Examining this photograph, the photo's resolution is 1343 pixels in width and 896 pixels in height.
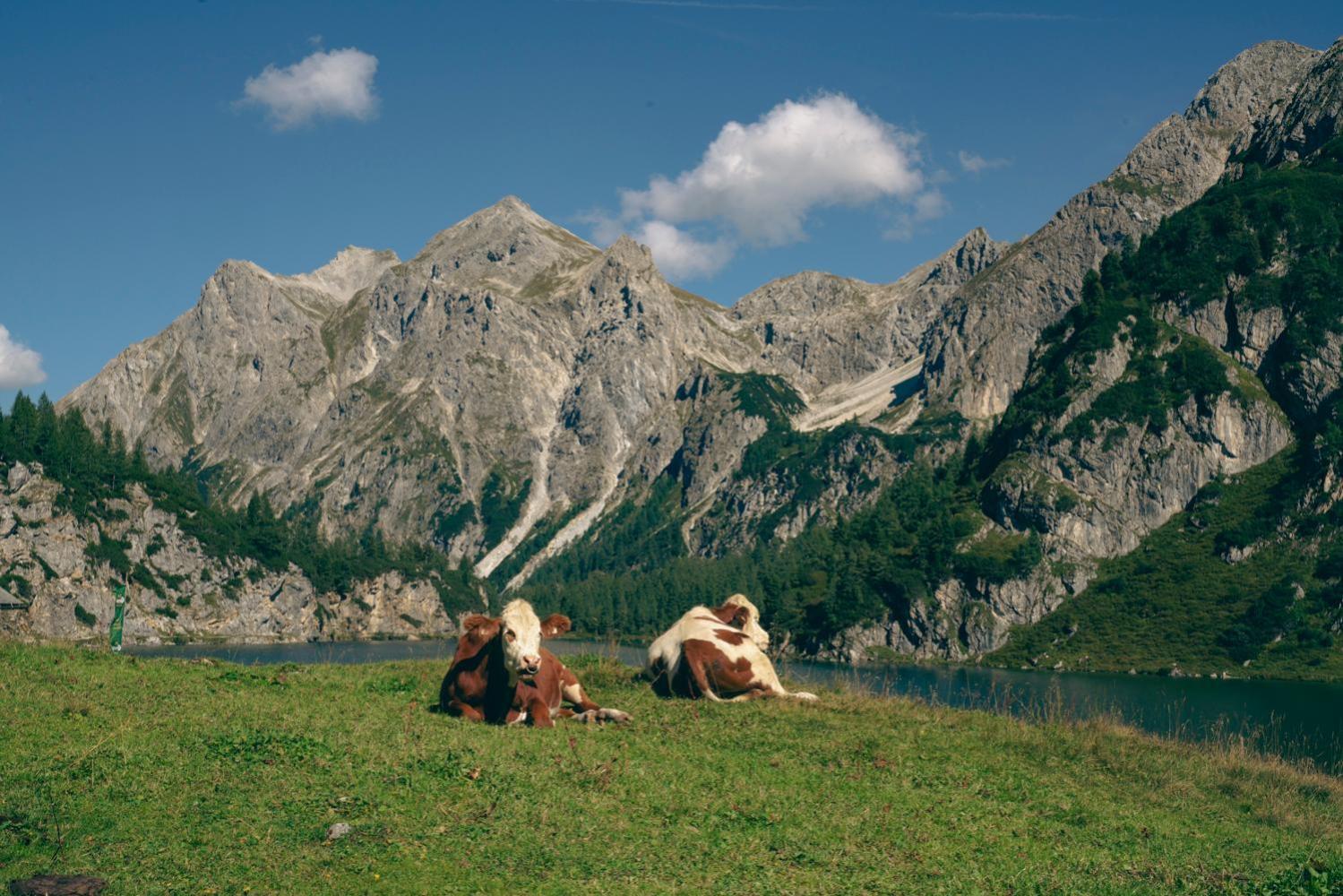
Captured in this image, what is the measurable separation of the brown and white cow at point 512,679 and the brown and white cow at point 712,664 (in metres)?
2.84

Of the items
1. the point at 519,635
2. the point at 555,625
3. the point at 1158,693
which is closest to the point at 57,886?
the point at 519,635

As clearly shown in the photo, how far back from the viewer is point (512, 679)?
2167cm

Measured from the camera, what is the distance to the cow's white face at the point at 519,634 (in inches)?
814

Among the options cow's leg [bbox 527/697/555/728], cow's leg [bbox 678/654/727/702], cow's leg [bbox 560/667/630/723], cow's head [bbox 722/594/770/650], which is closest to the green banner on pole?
cow's leg [bbox 560/667/630/723]

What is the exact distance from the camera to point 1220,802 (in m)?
19.3

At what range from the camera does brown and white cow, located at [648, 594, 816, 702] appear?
82.1 feet

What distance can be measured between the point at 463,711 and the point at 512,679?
1253 mm

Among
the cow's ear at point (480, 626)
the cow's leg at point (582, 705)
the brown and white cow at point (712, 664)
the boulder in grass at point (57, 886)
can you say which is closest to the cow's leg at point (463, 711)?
the cow's ear at point (480, 626)

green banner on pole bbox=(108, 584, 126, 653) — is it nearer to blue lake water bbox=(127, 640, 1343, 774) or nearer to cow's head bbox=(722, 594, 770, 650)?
blue lake water bbox=(127, 640, 1343, 774)

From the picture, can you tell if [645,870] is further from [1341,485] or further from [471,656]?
[1341,485]

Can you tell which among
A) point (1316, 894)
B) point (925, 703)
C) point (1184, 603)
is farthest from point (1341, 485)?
point (1316, 894)

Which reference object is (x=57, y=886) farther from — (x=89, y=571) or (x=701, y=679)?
(x=89, y=571)

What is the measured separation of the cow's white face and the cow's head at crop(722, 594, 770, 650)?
7.17 metres

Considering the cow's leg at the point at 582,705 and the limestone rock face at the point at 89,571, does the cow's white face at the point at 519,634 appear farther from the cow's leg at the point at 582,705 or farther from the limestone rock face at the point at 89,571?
the limestone rock face at the point at 89,571
